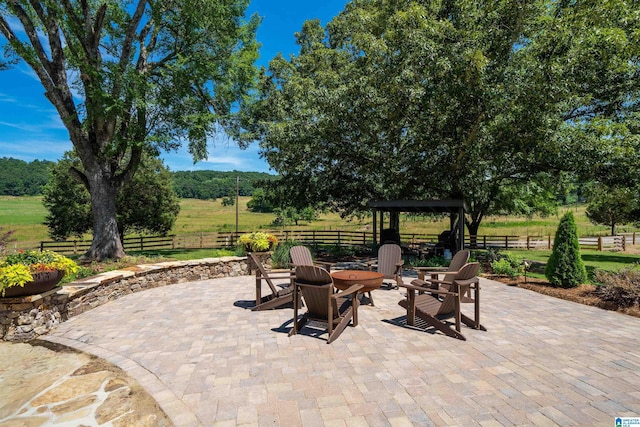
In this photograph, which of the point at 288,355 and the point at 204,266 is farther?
the point at 204,266

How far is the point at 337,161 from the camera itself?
13188 millimetres

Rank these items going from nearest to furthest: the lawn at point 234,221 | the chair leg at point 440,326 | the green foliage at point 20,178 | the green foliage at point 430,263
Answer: the chair leg at point 440,326 < the green foliage at point 430,263 < the lawn at point 234,221 < the green foliage at point 20,178

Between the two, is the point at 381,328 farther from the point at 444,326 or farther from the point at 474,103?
the point at 474,103

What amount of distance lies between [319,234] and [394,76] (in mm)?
11527

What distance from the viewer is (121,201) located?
16.9m

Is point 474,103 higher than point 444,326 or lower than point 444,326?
higher

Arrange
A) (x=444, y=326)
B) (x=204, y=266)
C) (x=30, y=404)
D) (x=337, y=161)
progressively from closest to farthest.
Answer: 1. (x=30, y=404)
2. (x=444, y=326)
3. (x=204, y=266)
4. (x=337, y=161)

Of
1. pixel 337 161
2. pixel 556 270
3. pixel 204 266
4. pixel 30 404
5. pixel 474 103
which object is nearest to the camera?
pixel 30 404

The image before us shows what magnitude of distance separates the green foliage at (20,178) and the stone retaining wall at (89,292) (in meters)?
64.8

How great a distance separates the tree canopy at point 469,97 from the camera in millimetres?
8016

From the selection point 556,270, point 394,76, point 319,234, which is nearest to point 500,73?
point 394,76

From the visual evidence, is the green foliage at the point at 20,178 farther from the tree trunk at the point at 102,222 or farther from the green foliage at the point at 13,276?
the green foliage at the point at 13,276

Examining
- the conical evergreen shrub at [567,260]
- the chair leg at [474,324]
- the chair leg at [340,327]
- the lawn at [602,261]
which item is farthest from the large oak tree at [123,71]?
the lawn at [602,261]

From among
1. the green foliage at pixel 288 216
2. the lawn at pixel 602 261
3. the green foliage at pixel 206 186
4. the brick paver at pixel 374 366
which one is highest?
the green foliage at pixel 206 186
